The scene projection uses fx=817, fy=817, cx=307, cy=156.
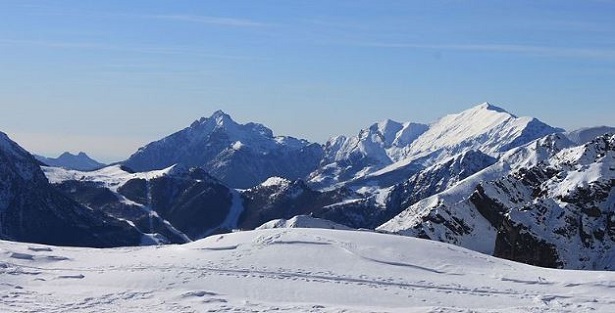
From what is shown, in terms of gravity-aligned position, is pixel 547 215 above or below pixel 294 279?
above

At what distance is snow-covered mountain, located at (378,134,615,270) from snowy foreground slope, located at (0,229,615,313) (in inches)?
1865

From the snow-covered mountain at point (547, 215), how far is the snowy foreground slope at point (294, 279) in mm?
47365

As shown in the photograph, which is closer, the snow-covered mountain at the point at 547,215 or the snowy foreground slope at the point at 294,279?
the snowy foreground slope at the point at 294,279

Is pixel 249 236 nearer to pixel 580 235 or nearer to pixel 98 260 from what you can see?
pixel 98 260

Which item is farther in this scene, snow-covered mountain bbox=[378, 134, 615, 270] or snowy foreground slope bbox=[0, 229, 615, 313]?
snow-covered mountain bbox=[378, 134, 615, 270]

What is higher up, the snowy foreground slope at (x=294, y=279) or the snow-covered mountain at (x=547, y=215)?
the snow-covered mountain at (x=547, y=215)

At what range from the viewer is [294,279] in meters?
38.2

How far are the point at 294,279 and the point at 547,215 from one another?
60182mm

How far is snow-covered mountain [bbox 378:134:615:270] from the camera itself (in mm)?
87750

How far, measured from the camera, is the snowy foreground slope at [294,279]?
114 feet

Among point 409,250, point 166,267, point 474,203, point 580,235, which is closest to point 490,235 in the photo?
point 474,203

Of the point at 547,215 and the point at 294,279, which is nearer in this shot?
the point at 294,279

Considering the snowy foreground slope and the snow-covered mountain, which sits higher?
the snow-covered mountain

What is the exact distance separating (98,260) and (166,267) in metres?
6.09
